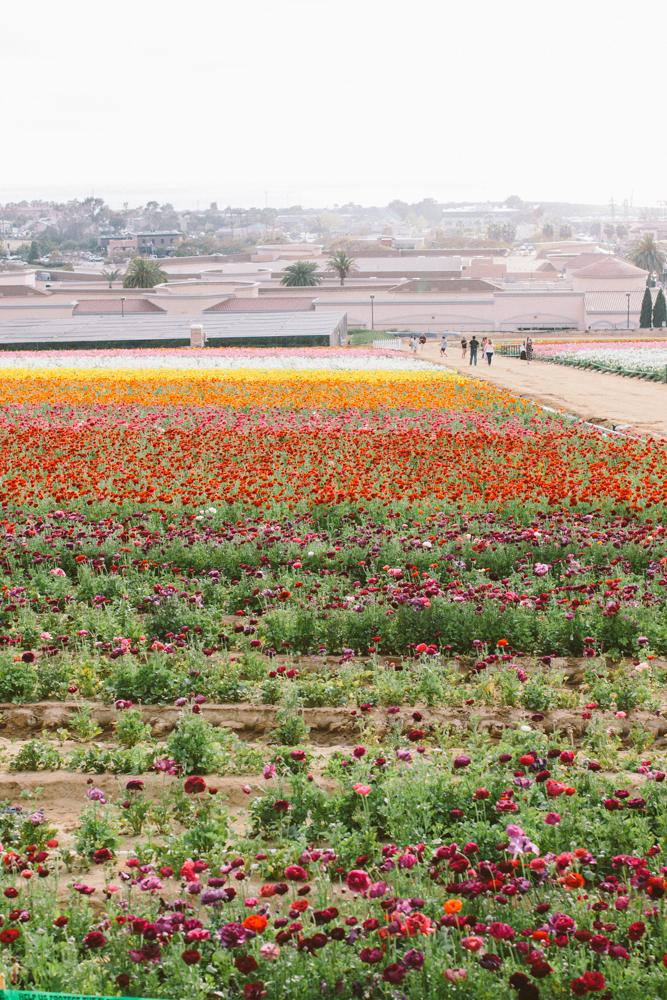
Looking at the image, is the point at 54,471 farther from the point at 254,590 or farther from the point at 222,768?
the point at 222,768

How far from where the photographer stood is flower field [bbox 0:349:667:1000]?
4578 mm

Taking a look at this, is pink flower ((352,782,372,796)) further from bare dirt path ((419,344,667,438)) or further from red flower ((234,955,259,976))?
bare dirt path ((419,344,667,438))

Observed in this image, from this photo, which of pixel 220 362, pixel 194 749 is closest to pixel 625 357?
pixel 220 362

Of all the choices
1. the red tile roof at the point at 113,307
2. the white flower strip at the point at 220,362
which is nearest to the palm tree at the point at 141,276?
the red tile roof at the point at 113,307

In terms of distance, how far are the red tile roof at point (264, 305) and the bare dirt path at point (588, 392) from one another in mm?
30922

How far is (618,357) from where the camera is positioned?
47219 mm

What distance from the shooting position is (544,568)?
935 centimetres

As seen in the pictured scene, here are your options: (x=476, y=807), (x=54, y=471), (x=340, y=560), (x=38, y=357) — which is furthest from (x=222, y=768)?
(x=38, y=357)

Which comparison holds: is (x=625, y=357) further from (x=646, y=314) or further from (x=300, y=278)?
(x=300, y=278)

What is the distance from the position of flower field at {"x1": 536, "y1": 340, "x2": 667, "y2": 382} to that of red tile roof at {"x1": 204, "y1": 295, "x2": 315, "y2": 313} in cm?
2283

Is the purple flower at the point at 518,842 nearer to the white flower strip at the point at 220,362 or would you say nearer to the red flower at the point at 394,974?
the red flower at the point at 394,974

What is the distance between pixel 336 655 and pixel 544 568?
5.97ft

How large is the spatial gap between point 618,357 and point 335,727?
41.9 metres

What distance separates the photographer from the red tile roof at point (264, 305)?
76.8 meters
